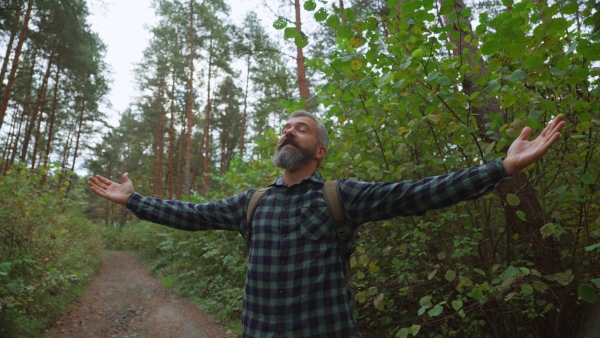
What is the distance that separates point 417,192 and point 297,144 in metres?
0.85

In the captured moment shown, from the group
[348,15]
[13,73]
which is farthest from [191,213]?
[13,73]

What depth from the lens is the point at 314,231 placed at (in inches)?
81.0

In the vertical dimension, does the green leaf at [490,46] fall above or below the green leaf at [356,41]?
below

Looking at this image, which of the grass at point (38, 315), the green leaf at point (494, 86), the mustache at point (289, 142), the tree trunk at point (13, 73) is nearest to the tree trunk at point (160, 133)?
the tree trunk at point (13, 73)

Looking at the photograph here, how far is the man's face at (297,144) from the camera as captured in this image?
2.35m

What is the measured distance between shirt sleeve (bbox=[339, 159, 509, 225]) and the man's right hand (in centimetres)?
155

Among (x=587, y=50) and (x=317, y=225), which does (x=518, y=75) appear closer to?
(x=587, y=50)

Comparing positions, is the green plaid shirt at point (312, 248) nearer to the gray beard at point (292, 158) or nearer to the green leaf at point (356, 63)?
the gray beard at point (292, 158)

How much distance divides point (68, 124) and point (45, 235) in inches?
844

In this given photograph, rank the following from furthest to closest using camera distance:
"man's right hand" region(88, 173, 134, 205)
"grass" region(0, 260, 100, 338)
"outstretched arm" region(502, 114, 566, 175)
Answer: "grass" region(0, 260, 100, 338), "man's right hand" region(88, 173, 134, 205), "outstretched arm" region(502, 114, 566, 175)

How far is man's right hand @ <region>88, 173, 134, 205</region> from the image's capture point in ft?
8.52

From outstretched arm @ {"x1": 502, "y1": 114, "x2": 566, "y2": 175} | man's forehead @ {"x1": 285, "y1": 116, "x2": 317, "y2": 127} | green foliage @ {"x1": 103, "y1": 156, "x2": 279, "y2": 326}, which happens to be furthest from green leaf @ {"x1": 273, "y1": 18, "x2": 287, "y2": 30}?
green foliage @ {"x1": 103, "y1": 156, "x2": 279, "y2": 326}

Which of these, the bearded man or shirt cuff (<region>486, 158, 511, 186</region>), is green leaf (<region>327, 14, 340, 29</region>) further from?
shirt cuff (<region>486, 158, 511, 186</region>)

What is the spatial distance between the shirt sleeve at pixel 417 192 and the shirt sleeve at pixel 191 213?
80cm
